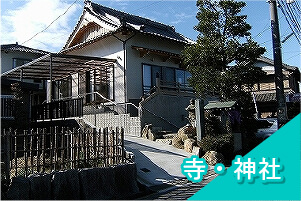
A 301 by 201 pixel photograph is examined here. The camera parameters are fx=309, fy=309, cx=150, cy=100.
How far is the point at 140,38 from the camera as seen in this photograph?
18969 millimetres

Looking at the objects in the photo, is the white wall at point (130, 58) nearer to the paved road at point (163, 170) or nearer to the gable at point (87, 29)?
the gable at point (87, 29)

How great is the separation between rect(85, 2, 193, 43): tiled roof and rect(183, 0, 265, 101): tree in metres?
4.59

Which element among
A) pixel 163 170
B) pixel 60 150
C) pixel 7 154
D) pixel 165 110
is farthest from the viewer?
pixel 165 110

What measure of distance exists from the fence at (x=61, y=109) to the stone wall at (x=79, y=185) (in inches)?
332

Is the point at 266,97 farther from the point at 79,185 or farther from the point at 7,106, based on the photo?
the point at 79,185

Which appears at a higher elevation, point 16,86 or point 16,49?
point 16,49

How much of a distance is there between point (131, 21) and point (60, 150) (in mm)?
15527

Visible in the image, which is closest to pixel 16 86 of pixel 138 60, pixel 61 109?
pixel 61 109

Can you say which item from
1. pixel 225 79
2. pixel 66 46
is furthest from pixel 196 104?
pixel 66 46

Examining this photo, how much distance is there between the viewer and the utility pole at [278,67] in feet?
40.2

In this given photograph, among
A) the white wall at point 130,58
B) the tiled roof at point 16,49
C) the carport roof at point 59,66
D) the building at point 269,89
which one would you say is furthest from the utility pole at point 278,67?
the tiled roof at point 16,49

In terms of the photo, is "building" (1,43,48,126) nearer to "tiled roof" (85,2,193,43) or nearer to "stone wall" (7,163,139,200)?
"tiled roof" (85,2,193,43)

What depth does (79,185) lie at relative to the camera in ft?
25.4

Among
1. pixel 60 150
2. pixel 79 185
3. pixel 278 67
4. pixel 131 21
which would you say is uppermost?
pixel 131 21
